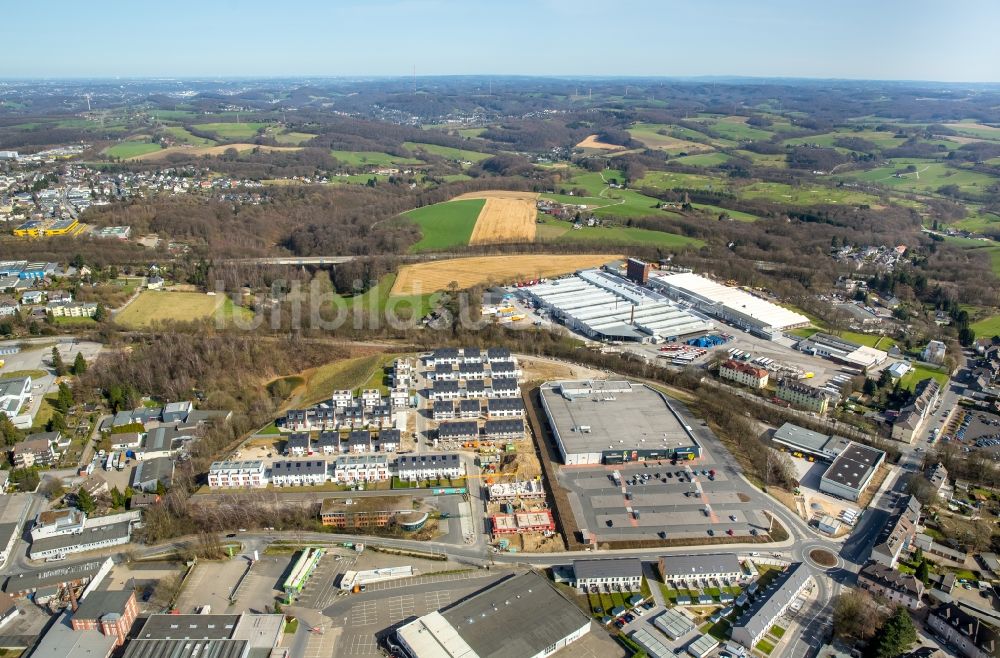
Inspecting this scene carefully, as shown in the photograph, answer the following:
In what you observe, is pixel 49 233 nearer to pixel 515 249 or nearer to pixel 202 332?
pixel 202 332

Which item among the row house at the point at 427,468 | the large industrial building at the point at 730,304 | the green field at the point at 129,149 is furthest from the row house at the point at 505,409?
the green field at the point at 129,149

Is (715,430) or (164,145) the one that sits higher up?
(164,145)

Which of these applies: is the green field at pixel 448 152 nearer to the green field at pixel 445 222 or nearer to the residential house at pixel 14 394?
the green field at pixel 445 222

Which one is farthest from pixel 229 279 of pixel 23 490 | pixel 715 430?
pixel 715 430

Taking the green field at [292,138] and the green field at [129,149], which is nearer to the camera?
the green field at [129,149]

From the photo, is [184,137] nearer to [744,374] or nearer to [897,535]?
[744,374]

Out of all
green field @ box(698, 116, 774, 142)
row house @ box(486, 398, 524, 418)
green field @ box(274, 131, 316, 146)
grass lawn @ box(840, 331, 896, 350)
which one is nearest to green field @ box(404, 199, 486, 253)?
row house @ box(486, 398, 524, 418)

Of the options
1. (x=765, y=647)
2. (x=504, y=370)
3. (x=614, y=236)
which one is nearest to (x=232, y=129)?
(x=614, y=236)
